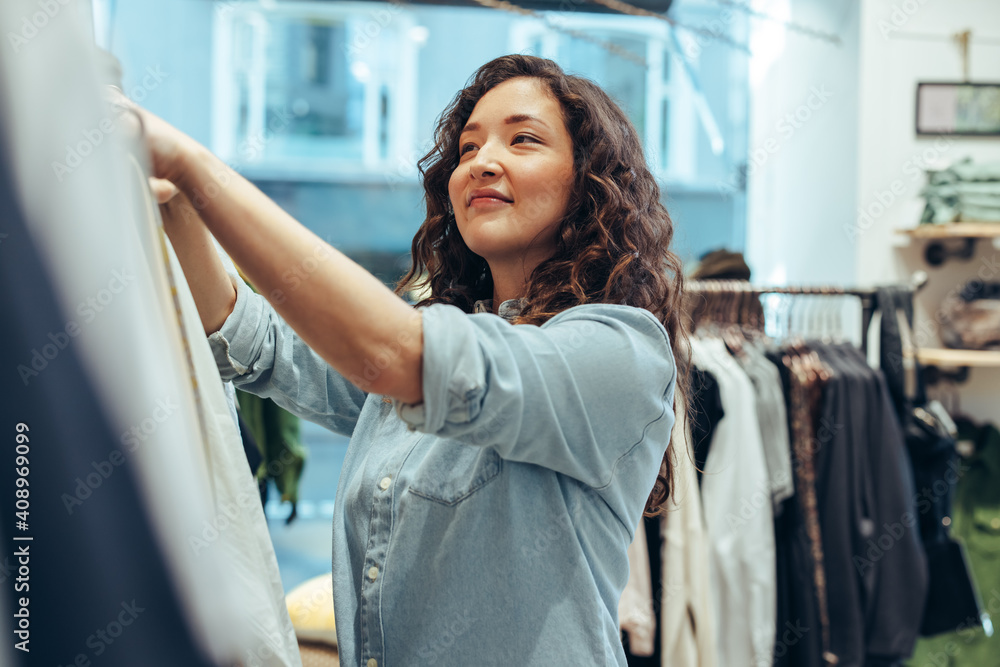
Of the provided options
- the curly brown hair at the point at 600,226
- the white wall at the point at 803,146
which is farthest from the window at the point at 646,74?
the curly brown hair at the point at 600,226

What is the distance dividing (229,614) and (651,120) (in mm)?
5220

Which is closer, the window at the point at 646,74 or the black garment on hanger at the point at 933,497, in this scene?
the black garment on hanger at the point at 933,497

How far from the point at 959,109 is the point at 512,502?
8.61 feet

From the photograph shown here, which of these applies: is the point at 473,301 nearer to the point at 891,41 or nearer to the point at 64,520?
the point at 64,520

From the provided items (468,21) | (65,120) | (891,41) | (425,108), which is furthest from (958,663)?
(468,21)

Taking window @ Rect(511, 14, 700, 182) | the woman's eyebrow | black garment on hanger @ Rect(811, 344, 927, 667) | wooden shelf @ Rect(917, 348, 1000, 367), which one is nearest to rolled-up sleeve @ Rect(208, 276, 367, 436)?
the woman's eyebrow

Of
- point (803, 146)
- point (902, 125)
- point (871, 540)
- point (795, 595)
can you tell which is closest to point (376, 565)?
point (795, 595)

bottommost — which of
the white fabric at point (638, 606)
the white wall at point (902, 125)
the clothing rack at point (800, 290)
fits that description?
the white fabric at point (638, 606)

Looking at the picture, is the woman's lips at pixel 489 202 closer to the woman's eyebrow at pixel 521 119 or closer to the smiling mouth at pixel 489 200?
the smiling mouth at pixel 489 200

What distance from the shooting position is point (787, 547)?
71.0 inches

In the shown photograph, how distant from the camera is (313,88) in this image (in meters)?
5.20

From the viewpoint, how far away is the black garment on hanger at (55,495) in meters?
0.42

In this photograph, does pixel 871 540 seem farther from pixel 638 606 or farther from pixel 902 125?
pixel 902 125

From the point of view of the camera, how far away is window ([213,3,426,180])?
485 centimetres
